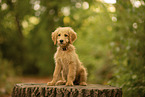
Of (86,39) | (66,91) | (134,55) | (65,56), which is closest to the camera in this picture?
(66,91)

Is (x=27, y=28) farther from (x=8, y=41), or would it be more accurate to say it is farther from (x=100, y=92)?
(x=100, y=92)

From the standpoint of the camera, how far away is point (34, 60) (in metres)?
18.6

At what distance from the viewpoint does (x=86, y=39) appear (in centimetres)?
1563

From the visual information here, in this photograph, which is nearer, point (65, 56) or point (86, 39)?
point (65, 56)

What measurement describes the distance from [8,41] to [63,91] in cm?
1492

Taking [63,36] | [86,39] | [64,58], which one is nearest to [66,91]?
[64,58]

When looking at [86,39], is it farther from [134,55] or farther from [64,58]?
[64,58]

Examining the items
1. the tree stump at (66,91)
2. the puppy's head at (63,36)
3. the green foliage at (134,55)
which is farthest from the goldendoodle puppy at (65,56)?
the green foliage at (134,55)

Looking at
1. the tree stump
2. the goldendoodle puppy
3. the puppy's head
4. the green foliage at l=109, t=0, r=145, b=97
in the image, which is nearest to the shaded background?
the green foliage at l=109, t=0, r=145, b=97

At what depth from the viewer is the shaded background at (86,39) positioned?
615cm

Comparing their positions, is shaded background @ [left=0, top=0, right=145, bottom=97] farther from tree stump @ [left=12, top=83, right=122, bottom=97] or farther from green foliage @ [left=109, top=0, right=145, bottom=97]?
tree stump @ [left=12, top=83, right=122, bottom=97]

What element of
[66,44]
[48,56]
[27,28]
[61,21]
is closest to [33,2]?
[61,21]

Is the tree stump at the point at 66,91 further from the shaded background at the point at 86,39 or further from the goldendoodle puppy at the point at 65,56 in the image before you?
the shaded background at the point at 86,39

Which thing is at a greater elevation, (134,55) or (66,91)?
(134,55)
